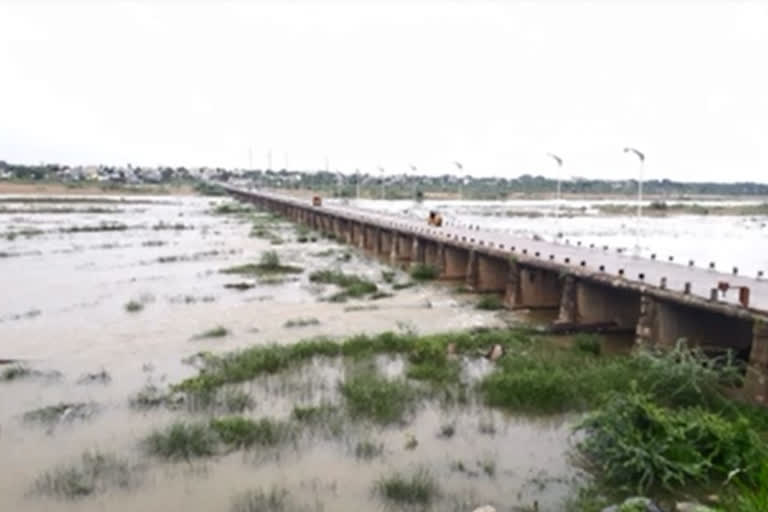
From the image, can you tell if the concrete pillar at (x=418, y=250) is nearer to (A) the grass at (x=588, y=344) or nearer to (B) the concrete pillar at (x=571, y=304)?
(B) the concrete pillar at (x=571, y=304)

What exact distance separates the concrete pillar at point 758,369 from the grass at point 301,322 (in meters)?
11.3

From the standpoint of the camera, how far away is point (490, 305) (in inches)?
850

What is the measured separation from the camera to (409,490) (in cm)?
878

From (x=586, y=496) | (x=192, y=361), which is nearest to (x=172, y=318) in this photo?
(x=192, y=361)

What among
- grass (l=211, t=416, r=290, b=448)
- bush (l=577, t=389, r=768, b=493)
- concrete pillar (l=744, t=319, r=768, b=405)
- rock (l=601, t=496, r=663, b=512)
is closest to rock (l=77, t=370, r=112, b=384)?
grass (l=211, t=416, r=290, b=448)

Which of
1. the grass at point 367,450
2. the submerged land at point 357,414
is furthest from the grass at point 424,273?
the grass at point 367,450

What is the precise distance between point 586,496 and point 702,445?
6.13 feet

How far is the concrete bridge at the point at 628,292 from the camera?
12633 millimetres

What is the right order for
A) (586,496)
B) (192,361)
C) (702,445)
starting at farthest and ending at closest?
(192,361)
(702,445)
(586,496)

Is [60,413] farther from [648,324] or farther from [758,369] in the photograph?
[758,369]

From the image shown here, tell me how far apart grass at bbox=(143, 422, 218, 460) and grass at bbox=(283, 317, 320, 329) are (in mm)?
8554

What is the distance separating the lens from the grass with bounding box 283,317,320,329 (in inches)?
755

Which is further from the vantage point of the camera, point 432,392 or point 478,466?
point 432,392

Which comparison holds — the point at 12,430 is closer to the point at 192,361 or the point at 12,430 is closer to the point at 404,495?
the point at 192,361
